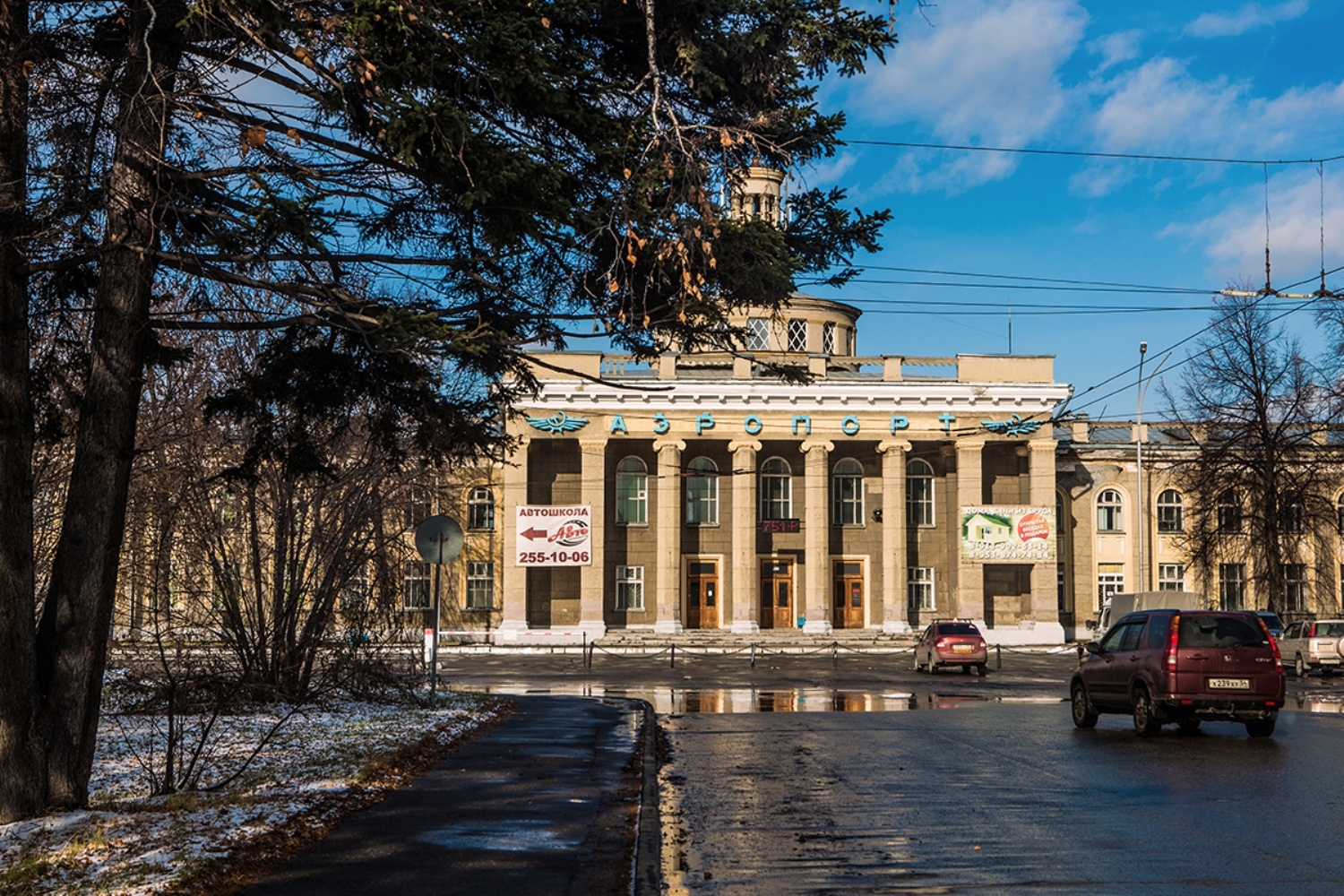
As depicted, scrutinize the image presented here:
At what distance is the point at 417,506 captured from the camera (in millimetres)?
35312

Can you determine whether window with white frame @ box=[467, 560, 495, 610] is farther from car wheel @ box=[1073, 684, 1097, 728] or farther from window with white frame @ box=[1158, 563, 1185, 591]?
car wheel @ box=[1073, 684, 1097, 728]

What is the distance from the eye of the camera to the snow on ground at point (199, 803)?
25.2 ft

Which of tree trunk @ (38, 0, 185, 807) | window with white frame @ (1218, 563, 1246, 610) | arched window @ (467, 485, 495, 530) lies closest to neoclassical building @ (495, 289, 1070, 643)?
arched window @ (467, 485, 495, 530)

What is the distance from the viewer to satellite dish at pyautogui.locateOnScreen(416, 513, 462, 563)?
18484 mm

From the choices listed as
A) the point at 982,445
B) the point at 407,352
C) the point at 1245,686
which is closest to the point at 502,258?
the point at 407,352

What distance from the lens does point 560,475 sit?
63.2m

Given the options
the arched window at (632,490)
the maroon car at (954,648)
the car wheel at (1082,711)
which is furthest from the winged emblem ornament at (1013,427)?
the car wheel at (1082,711)

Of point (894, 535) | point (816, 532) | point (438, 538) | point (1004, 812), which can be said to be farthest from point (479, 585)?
point (1004, 812)

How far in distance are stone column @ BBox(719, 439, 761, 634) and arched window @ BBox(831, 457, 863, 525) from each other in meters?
5.42

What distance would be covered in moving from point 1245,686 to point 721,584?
45883 mm

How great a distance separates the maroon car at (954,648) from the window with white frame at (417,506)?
14.7 m

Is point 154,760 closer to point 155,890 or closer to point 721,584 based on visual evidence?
point 155,890

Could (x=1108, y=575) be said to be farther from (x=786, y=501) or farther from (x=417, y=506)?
(x=417, y=506)

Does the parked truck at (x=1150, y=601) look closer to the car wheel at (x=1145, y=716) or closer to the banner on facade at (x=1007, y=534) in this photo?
the banner on facade at (x=1007, y=534)
